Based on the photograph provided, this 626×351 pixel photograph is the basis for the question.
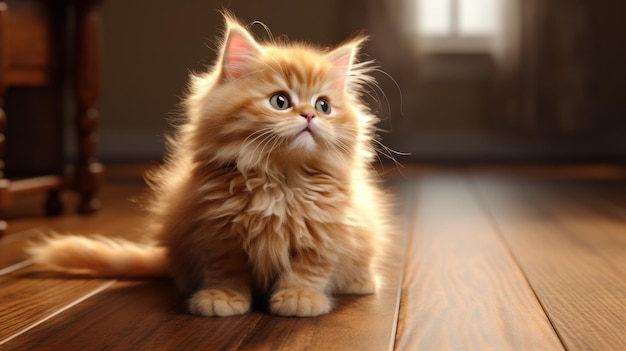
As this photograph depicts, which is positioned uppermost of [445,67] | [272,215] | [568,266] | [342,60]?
[342,60]

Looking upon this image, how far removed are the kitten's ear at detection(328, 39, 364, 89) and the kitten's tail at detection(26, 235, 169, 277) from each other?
1.54 feet

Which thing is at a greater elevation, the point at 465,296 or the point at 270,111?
the point at 270,111

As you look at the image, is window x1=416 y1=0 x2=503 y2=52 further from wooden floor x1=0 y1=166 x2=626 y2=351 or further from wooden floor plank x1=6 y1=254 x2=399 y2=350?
wooden floor plank x1=6 y1=254 x2=399 y2=350

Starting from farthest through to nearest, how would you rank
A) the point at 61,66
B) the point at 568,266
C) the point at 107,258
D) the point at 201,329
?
the point at 61,66, the point at 568,266, the point at 107,258, the point at 201,329

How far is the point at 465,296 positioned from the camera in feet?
4.46

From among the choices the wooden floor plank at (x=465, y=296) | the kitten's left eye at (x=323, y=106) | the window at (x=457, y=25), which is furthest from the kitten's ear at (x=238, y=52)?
the window at (x=457, y=25)

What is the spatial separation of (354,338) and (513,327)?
0.24m

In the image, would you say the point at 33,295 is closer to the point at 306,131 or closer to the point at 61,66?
the point at 306,131

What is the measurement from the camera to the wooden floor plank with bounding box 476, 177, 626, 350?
1.15 meters

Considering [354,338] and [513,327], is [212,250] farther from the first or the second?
[513,327]

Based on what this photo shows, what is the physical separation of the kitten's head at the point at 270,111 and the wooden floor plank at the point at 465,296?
0.29m

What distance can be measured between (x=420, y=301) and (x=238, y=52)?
51cm

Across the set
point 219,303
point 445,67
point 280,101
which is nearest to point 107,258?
point 219,303

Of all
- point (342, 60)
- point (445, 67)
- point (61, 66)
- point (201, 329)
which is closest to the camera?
point (201, 329)
